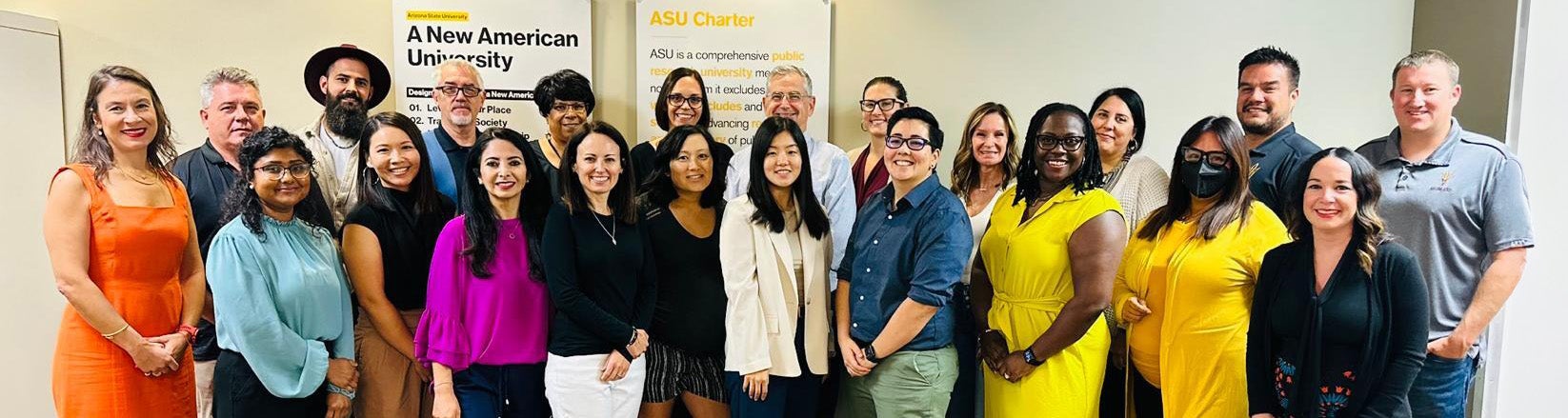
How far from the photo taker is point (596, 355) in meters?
2.66

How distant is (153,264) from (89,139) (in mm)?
457

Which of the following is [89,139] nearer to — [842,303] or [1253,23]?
[842,303]

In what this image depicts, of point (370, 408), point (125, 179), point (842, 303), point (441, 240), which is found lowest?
point (370, 408)

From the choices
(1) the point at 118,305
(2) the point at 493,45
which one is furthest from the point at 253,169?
(2) the point at 493,45

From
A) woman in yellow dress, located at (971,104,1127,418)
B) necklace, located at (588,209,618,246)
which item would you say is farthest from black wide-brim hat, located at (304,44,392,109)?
woman in yellow dress, located at (971,104,1127,418)

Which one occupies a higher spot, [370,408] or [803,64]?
[803,64]

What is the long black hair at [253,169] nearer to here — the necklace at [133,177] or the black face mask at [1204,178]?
the necklace at [133,177]

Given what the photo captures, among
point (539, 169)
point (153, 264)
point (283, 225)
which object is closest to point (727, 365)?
point (539, 169)

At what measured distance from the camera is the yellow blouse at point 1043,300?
2521mm

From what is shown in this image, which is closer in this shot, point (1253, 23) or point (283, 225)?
point (283, 225)

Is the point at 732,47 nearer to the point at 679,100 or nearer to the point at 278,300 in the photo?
the point at 679,100

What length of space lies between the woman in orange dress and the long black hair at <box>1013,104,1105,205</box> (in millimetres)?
2991

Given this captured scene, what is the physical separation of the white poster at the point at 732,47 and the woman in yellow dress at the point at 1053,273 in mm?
1853

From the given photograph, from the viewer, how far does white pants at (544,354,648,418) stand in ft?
8.63
